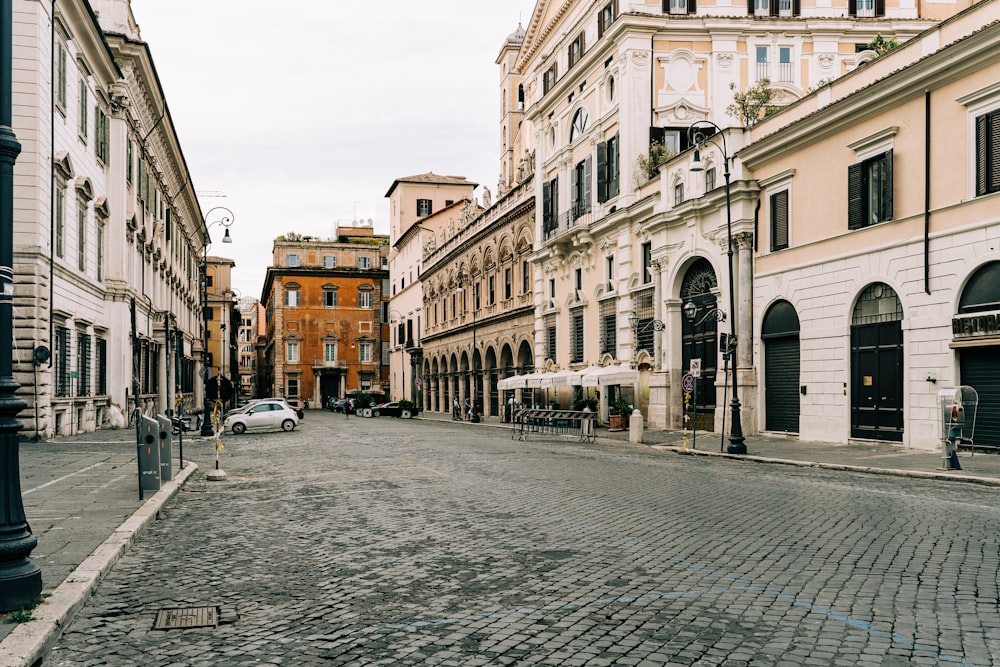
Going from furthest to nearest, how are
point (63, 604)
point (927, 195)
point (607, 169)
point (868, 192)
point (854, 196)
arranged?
point (607, 169)
point (854, 196)
point (868, 192)
point (927, 195)
point (63, 604)

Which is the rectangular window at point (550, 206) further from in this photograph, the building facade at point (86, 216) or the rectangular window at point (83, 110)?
the rectangular window at point (83, 110)

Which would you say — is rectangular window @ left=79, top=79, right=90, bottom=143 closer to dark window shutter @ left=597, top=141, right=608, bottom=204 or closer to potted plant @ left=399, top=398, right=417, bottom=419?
dark window shutter @ left=597, top=141, right=608, bottom=204

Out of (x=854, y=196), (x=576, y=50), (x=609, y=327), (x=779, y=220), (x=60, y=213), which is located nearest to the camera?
(x=854, y=196)

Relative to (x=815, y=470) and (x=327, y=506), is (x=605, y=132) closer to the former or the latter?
(x=815, y=470)

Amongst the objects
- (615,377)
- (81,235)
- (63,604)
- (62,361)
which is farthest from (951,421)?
(81,235)

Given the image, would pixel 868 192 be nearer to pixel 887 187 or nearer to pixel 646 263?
pixel 887 187

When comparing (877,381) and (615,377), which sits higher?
(877,381)

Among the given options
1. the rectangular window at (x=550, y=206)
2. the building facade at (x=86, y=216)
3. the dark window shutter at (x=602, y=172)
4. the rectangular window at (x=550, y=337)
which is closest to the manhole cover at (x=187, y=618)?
the building facade at (x=86, y=216)

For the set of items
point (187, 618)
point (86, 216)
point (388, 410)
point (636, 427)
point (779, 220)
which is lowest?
point (388, 410)

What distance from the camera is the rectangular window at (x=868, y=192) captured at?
23547mm

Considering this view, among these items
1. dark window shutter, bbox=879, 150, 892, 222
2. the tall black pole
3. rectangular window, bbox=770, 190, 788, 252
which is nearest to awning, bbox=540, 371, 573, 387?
rectangular window, bbox=770, 190, 788, 252

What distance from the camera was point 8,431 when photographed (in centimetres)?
636

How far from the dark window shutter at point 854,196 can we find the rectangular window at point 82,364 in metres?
23.8

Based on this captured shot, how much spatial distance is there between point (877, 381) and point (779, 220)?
674 centimetres
